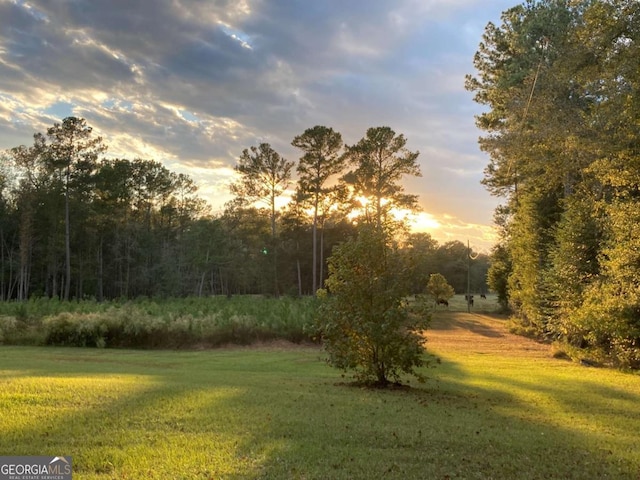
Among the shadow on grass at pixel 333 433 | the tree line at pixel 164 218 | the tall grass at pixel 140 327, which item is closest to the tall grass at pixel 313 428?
the shadow on grass at pixel 333 433

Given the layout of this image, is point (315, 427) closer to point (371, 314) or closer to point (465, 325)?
point (371, 314)

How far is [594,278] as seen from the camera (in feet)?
59.4

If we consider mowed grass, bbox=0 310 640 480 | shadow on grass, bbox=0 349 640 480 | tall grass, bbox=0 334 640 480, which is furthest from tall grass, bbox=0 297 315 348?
shadow on grass, bbox=0 349 640 480

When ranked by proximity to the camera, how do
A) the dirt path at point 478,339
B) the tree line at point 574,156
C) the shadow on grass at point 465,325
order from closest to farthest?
1. the tree line at point 574,156
2. the dirt path at point 478,339
3. the shadow on grass at point 465,325

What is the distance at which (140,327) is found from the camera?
1872 cm

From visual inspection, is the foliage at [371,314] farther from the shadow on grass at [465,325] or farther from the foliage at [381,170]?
the foliage at [381,170]

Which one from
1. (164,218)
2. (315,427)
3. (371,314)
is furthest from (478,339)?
(164,218)

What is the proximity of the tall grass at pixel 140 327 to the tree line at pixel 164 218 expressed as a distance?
14.8 metres

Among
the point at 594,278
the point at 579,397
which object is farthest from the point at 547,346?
the point at 579,397

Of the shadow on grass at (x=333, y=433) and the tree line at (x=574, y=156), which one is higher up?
the tree line at (x=574, y=156)

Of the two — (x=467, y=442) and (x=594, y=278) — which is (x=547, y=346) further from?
(x=467, y=442)

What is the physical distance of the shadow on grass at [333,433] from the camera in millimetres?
4391

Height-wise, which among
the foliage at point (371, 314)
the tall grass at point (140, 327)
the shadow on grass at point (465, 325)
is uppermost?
the foliage at point (371, 314)

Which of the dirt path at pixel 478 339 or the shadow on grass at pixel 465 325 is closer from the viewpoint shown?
the dirt path at pixel 478 339
